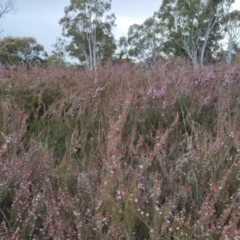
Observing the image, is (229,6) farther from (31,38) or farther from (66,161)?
(66,161)

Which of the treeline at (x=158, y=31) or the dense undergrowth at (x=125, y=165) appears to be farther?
the treeline at (x=158, y=31)

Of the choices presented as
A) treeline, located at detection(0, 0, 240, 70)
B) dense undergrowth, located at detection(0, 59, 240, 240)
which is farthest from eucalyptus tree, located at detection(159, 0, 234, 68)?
dense undergrowth, located at detection(0, 59, 240, 240)

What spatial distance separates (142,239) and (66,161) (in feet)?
2.82

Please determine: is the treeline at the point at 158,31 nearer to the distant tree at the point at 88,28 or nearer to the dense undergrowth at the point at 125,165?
the distant tree at the point at 88,28

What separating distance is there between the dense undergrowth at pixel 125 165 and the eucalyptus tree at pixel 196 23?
107ft

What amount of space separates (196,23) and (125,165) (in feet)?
120

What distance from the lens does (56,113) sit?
13.0 feet

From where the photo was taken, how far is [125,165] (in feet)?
8.79

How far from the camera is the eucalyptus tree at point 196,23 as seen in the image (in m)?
36.8

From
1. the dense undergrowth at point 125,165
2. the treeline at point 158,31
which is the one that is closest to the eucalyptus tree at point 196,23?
the treeline at point 158,31

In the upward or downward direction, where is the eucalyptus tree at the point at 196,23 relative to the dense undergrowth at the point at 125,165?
upward

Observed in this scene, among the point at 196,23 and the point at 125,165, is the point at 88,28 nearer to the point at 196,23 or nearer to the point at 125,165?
the point at 196,23

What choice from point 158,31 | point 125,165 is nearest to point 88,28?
point 158,31

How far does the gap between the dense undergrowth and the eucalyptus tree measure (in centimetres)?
3252
